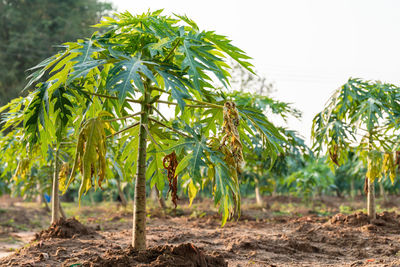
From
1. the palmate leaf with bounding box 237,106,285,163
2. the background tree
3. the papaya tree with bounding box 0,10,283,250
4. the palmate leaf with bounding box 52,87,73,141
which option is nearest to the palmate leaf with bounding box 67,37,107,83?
the papaya tree with bounding box 0,10,283,250

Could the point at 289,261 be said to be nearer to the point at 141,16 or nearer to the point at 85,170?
the point at 85,170

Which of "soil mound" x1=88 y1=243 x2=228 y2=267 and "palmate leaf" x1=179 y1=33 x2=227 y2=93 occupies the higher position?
"palmate leaf" x1=179 y1=33 x2=227 y2=93

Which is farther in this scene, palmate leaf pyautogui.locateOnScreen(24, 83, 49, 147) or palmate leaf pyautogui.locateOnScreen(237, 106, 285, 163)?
palmate leaf pyautogui.locateOnScreen(237, 106, 285, 163)

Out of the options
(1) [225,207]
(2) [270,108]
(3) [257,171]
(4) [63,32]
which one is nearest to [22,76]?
(4) [63,32]

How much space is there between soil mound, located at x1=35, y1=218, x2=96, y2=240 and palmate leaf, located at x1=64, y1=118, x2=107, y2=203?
3529 mm

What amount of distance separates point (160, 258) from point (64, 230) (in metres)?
3.24

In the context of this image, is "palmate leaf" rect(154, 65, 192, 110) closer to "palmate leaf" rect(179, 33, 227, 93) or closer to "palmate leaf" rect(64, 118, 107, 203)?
"palmate leaf" rect(179, 33, 227, 93)

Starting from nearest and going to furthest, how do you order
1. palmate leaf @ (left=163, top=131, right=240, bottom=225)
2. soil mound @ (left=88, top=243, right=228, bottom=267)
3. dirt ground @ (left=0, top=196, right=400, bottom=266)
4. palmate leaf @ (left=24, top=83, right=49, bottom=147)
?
palmate leaf @ (left=163, top=131, right=240, bottom=225) → palmate leaf @ (left=24, top=83, right=49, bottom=147) → soil mound @ (left=88, top=243, right=228, bottom=267) → dirt ground @ (left=0, top=196, right=400, bottom=266)

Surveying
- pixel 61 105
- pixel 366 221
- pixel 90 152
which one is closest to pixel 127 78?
pixel 90 152

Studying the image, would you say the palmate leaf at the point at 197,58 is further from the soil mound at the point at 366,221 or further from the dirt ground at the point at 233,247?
the soil mound at the point at 366,221

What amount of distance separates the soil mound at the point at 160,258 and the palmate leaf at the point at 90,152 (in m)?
0.84

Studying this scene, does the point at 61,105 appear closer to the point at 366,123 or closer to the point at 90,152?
the point at 90,152

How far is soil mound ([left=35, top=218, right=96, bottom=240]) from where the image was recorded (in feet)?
19.0

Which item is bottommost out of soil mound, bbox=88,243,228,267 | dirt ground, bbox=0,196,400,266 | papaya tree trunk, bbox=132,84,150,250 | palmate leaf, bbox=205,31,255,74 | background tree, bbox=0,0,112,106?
dirt ground, bbox=0,196,400,266
